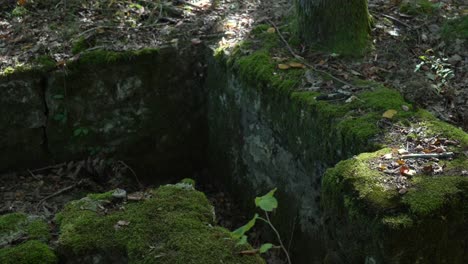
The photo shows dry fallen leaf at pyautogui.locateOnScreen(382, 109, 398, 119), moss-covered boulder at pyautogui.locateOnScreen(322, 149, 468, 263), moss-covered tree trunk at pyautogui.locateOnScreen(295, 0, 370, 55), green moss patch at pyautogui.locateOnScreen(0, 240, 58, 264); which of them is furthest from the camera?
moss-covered tree trunk at pyautogui.locateOnScreen(295, 0, 370, 55)

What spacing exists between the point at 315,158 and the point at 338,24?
1498 millimetres

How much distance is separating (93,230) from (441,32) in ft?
13.4

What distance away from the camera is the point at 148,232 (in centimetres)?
331

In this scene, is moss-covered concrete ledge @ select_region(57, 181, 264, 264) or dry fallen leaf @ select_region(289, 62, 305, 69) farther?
dry fallen leaf @ select_region(289, 62, 305, 69)

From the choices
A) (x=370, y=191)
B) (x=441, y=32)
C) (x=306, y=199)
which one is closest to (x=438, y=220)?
(x=370, y=191)

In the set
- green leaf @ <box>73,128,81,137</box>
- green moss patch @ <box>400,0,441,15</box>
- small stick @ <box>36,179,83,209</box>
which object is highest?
green moss patch @ <box>400,0,441,15</box>

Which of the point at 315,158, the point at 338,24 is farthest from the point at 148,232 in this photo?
the point at 338,24

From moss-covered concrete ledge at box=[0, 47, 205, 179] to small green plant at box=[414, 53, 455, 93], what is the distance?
2311 mm

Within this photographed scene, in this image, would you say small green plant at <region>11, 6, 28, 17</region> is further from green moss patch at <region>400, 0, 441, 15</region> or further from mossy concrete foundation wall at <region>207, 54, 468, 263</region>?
green moss patch at <region>400, 0, 441, 15</region>

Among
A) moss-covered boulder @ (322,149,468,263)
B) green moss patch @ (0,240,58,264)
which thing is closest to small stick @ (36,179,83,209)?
green moss patch @ (0,240,58,264)

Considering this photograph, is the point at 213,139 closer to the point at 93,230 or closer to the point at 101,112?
the point at 101,112

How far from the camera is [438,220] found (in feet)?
10.3

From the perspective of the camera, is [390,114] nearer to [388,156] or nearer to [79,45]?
[388,156]

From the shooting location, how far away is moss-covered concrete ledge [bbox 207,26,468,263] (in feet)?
10.4
